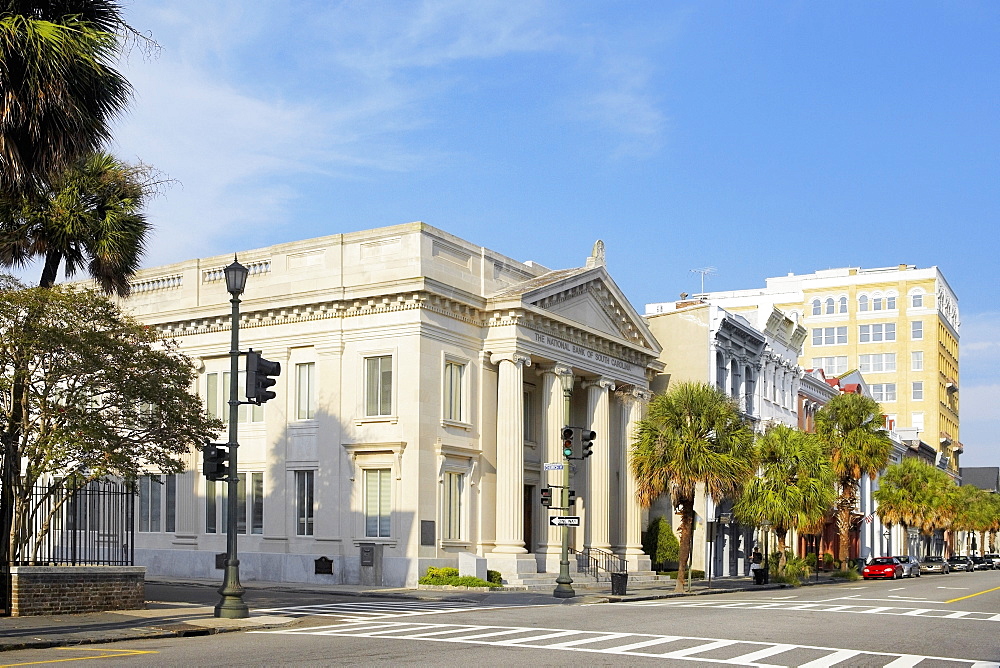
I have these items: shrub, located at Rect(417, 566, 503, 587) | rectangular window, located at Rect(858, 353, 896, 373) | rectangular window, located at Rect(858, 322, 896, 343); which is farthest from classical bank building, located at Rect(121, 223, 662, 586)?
rectangular window, located at Rect(858, 353, 896, 373)

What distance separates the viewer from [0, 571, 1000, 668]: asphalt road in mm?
16812

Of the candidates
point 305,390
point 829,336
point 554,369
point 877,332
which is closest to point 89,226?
point 305,390

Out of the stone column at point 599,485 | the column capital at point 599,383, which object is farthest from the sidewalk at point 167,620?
the column capital at point 599,383

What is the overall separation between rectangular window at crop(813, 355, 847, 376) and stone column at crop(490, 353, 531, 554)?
8622cm

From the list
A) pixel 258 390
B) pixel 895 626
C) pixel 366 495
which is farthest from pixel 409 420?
pixel 895 626

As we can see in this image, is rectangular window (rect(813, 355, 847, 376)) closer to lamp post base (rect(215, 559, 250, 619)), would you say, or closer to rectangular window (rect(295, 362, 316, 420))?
rectangular window (rect(295, 362, 316, 420))

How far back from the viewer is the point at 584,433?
36.6 m

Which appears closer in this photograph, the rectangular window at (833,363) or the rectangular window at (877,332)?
the rectangular window at (833,363)

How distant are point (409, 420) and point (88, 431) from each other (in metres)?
15.7

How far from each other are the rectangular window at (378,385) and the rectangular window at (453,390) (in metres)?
1.97

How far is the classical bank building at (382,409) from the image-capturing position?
39.5 m

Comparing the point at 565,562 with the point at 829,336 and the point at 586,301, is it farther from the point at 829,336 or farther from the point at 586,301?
the point at 829,336

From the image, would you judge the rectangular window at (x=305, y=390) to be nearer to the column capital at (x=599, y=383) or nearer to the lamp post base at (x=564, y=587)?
the column capital at (x=599, y=383)

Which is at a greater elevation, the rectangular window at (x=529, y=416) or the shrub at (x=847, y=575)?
the rectangular window at (x=529, y=416)
